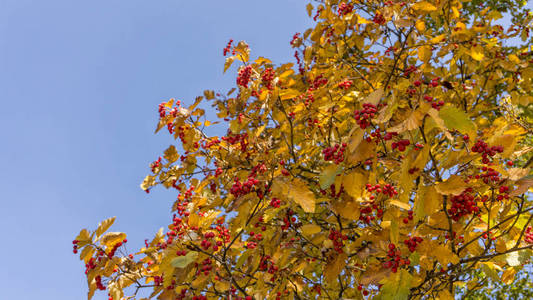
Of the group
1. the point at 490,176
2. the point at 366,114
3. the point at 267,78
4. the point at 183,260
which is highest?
the point at 267,78

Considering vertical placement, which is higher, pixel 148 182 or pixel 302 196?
pixel 148 182

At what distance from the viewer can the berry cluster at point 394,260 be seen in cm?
245

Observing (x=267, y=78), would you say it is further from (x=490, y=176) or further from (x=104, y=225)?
(x=490, y=176)

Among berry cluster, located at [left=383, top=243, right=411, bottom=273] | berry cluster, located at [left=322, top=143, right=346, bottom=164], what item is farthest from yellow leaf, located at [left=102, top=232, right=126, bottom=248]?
berry cluster, located at [left=383, top=243, right=411, bottom=273]

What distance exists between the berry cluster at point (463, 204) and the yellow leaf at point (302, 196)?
93cm

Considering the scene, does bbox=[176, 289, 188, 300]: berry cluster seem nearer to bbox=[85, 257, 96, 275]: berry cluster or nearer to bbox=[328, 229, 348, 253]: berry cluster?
bbox=[85, 257, 96, 275]: berry cluster

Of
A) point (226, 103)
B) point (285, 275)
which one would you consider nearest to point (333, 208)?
point (285, 275)

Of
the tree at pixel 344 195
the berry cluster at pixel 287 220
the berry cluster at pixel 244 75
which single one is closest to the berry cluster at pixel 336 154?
the tree at pixel 344 195

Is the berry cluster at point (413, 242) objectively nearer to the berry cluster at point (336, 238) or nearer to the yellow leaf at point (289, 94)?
the berry cluster at point (336, 238)

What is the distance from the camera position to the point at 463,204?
2453 millimetres

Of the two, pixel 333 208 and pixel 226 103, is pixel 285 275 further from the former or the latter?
pixel 226 103

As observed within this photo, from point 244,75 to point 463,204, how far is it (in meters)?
2.26

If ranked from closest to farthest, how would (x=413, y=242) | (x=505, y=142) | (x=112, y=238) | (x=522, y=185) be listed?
1. (x=522, y=185)
2. (x=505, y=142)
3. (x=413, y=242)
4. (x=112, y=238)

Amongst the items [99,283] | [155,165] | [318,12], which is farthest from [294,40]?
[99,283]
